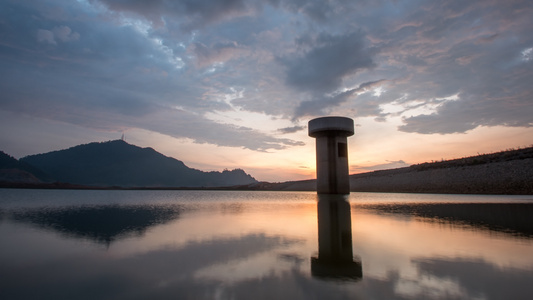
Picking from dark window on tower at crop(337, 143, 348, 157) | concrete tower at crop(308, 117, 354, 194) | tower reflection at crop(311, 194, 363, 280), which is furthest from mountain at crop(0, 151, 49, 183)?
tower reflection at crop(311, 194, 363, 280)

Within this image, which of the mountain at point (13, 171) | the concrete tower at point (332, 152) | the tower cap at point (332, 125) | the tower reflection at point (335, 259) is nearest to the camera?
the tower reflection at point (335, 259)

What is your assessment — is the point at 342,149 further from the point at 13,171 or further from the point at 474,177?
the point at 13,171

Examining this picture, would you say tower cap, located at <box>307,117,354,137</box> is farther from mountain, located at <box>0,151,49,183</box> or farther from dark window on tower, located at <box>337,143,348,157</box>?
mountain, located at <box>0,151,49,183</box>

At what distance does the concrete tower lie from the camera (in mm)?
45406

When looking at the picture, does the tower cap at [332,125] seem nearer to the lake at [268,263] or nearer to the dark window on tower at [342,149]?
the dark window on tower at [342,149]

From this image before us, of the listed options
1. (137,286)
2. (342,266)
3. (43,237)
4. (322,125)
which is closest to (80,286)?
(137,286)

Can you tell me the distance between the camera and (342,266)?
575cm

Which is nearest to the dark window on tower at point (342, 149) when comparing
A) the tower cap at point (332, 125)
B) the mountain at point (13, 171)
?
the tower cap at point (332, 125)

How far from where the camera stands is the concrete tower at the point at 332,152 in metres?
45.4

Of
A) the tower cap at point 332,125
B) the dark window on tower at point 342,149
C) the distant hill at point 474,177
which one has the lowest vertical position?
the distant hill at point 474,177

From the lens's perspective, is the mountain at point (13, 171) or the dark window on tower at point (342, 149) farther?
the mountain at point (13, 171)

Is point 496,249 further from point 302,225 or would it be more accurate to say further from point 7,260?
point 7,260

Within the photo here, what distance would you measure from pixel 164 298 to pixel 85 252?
174 inches

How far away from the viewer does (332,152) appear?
45969 mm
